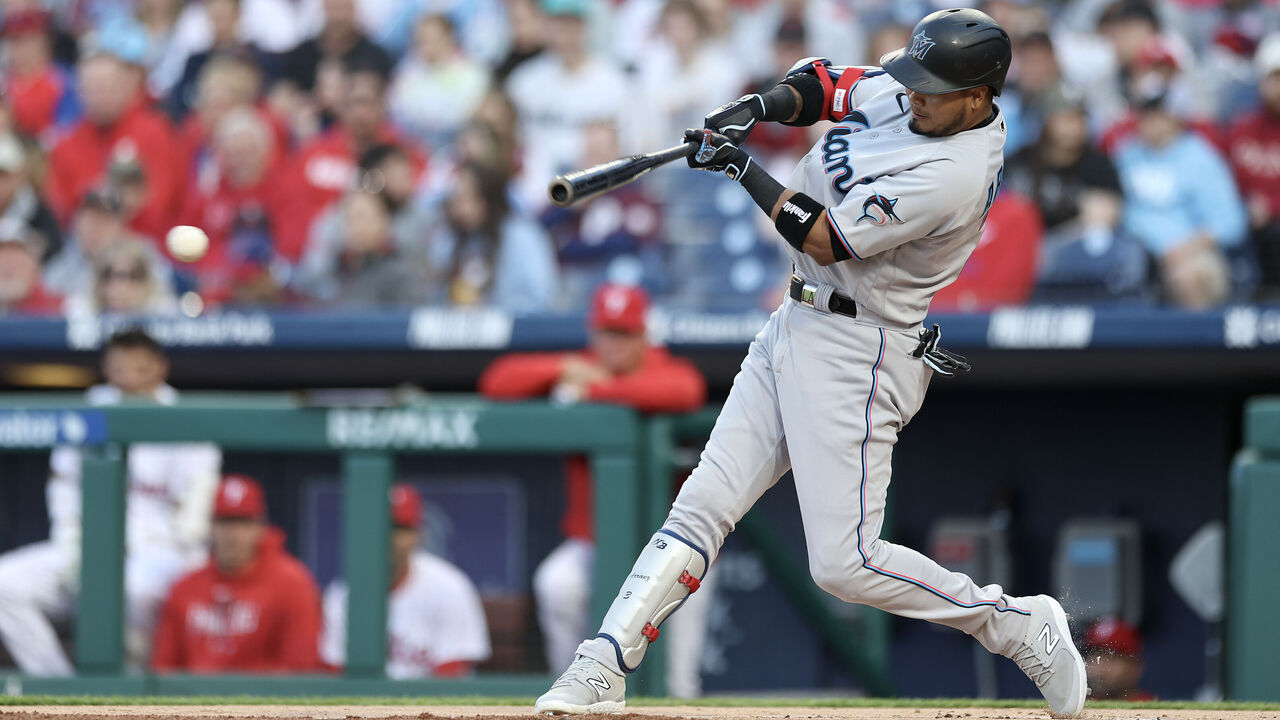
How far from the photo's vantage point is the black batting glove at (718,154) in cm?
324

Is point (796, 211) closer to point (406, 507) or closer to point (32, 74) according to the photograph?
point (406, 507)

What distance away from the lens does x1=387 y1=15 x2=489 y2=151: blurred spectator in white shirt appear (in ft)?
25.3

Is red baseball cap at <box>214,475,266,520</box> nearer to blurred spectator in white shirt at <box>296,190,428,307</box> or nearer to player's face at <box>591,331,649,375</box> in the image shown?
player's face at <box>591,331,649,375</box>

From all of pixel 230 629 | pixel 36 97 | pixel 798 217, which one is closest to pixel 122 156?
pixel 36 97

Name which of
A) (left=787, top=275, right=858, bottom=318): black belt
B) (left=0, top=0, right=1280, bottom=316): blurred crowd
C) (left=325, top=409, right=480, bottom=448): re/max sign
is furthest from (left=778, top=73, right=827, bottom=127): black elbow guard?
(left=0, top=0, right=1280, bottom=316): blurred crowd

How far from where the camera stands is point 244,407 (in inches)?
191

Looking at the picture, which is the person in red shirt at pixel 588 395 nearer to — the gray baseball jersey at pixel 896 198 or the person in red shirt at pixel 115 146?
the gray baseball jersey at pixel 896 198

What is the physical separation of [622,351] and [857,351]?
2.04 m

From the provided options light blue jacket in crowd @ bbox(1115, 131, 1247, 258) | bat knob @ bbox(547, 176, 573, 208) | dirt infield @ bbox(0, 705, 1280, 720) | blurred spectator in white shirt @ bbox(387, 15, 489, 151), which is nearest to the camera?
bat knob @ bbox(547, 176, 573, 208)

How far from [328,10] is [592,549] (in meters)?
4.40

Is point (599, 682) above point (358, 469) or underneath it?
underneath

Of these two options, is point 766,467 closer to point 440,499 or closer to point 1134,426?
point 440,499

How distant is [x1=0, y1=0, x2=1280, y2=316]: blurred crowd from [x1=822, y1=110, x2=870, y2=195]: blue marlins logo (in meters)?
2.60

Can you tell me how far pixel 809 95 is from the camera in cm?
352
